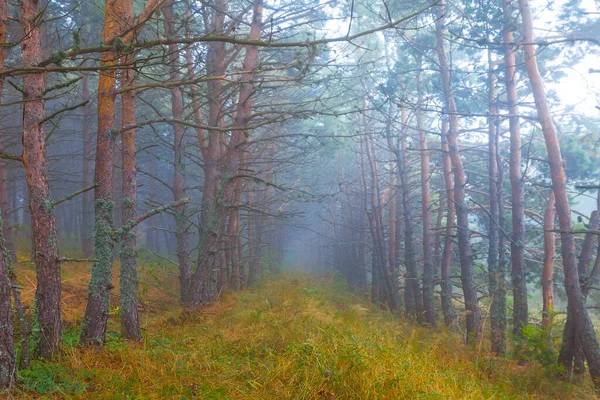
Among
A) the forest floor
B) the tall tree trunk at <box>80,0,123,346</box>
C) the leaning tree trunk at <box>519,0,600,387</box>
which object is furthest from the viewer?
the leaning tree trunk at <box>519,0,600,387</box>

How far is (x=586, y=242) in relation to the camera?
7.75 m

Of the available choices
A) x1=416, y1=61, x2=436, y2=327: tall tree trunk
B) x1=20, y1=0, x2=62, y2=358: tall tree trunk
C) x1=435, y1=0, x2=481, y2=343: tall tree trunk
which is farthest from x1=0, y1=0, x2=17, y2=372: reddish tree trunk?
x1=416, y1=61, x2=436, y2=327: tall tree trunk

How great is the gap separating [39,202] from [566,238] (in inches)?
325

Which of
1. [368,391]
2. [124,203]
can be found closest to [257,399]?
[368,391]

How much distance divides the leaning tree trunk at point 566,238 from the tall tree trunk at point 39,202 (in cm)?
692

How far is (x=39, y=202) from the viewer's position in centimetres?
486

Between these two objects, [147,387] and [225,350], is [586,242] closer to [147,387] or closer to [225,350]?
[225,350]

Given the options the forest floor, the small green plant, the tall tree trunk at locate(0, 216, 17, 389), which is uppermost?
the tall tree trunk at locate(0, 216, 17, 389)

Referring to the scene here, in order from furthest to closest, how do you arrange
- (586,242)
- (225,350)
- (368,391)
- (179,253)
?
(179,253), (586,242), (225,350), (368,391)

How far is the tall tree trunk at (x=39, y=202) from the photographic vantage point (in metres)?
4.83

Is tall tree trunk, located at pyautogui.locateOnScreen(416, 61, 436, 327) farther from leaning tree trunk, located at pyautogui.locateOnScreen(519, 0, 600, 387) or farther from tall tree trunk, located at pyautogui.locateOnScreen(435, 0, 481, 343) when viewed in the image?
leaning tree trunk, located at pyautogui.locateOnScreen(519, 0, 600, 387)

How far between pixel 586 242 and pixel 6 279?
8.92 meters

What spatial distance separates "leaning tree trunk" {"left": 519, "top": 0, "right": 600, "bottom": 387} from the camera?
6.83 m

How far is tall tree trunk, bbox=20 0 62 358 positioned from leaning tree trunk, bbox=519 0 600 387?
22.7ft
